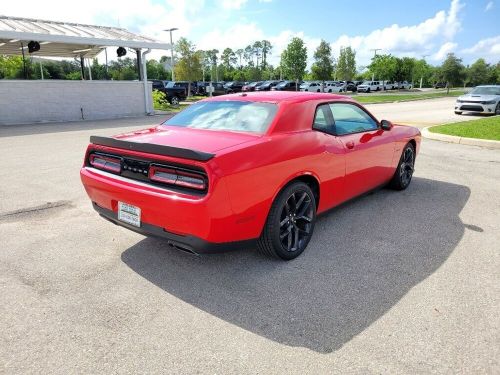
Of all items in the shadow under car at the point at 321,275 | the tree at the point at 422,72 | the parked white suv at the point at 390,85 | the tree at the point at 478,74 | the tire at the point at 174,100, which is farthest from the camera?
the tree at the point at 422,72

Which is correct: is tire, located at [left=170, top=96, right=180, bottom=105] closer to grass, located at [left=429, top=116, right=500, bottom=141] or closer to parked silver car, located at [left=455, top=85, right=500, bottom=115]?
parked silver car, located at [left=455, top=85, right=500, bottom=115]

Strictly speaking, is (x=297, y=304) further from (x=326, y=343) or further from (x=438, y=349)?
(x=438, y=349)

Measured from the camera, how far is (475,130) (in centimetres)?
1123

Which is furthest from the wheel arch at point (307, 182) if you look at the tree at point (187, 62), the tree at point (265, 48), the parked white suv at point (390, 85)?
the tree at point (265, 48)

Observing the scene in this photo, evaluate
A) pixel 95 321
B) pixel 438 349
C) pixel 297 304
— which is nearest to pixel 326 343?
pixel 297 304

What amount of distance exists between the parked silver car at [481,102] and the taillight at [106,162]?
18.4 m

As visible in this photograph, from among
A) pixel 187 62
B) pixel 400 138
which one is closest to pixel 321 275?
pixel 400 138

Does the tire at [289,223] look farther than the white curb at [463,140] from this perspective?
No

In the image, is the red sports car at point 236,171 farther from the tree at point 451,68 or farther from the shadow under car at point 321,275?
the tree at point 451,68

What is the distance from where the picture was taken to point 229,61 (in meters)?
94.9

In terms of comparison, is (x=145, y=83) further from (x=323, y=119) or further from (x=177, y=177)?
(x=177, y=177)

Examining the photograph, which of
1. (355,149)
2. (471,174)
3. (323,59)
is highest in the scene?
(323,59)

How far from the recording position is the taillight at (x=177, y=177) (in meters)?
2.90

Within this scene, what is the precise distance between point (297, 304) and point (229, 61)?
319ft
